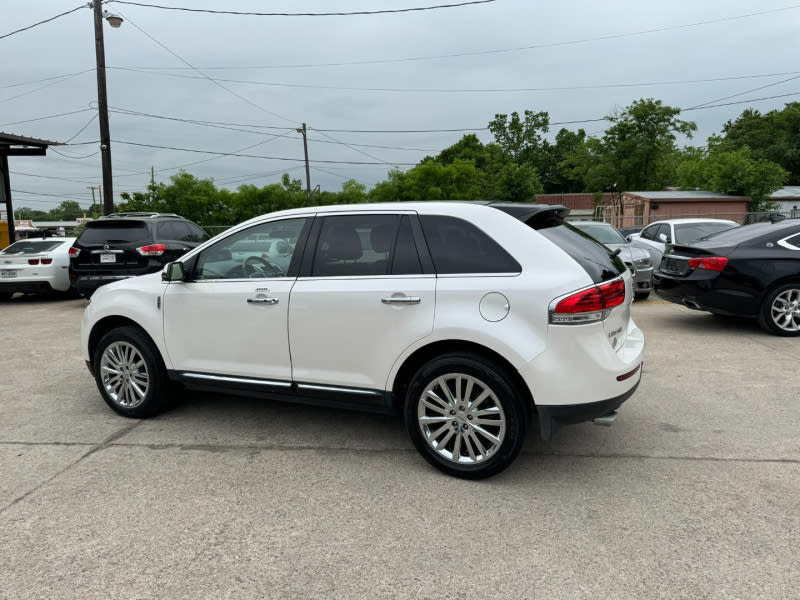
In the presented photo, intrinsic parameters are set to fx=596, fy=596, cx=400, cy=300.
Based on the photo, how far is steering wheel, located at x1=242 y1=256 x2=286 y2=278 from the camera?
427 cm

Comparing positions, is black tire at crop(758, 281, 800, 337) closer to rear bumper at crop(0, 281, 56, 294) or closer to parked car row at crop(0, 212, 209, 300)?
parked car row at crop(0, 212, 209, 300)

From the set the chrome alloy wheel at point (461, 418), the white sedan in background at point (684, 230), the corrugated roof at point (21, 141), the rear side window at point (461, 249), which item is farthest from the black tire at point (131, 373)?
the corrugated roof at point (21, 141)

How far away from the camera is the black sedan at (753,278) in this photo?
24.6 feet

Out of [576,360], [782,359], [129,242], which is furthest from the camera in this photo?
[129,242]

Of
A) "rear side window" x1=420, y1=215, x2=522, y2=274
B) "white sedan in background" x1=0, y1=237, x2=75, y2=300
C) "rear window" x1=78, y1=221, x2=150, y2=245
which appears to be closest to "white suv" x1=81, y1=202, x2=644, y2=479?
"rear side window" x1=420, y1=215, x2=522, y2=274

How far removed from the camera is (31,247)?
486 inches

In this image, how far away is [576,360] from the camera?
3.34 m

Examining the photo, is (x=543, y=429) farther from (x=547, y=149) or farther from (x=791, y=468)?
(x=547, y=149)

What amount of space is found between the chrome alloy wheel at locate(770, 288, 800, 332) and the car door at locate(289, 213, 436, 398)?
19.5ft

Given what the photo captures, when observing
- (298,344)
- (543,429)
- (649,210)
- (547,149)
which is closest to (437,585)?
(543,429)

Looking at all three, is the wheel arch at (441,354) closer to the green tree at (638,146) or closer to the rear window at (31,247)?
the rear window at (31,247)

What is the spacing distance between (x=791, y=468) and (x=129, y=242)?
32.5 feet

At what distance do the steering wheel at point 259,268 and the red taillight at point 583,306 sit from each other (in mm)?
1972

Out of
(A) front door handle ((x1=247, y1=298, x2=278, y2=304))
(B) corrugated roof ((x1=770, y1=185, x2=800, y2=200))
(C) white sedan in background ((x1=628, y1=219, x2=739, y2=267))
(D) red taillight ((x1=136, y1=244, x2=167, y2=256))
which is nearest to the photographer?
(A) front door handle ((x1=247, y1=298, x2=278, y2=304))
